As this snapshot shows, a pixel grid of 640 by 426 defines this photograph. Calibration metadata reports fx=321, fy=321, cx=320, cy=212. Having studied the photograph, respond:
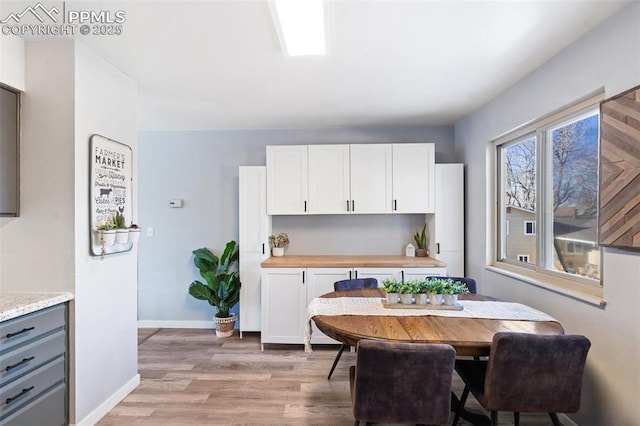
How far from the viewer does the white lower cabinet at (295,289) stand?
135 inches

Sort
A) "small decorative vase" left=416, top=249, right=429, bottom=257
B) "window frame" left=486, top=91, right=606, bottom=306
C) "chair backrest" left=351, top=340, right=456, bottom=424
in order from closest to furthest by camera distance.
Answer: "chair backrest" left=351, top=340, right=456, bottom=424, "window frame" left=486, top=91, right=606, bottom=306, "small decorative vase" left=416, top=249, right=429, bottom=257

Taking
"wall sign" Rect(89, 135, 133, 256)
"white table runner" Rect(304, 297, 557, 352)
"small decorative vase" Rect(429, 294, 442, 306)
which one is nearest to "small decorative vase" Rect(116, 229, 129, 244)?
"wall sign" Rect(89, 135, 133, 256)

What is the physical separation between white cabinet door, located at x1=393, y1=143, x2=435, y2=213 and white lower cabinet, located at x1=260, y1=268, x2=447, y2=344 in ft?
2.55

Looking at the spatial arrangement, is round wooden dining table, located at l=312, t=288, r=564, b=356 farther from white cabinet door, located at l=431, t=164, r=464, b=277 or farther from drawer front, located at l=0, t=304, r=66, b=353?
white cabinet door, located at l=431, t=164, r=464, b=277

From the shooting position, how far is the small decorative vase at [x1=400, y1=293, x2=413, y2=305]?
2.28 m

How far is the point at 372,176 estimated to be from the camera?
3.69 m

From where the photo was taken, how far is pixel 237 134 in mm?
4105

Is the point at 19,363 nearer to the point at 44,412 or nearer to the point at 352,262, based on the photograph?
the point at 44,412

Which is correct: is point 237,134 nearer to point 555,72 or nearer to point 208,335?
point 208,335

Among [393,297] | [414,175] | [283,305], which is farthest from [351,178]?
[393,297]

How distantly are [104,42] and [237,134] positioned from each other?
2081 mm

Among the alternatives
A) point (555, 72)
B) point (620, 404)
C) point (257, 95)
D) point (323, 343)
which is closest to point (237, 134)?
point (257, 95)

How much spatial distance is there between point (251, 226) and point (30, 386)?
7.40 ft

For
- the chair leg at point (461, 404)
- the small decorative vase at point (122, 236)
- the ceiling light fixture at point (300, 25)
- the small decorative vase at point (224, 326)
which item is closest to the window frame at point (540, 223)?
the chair leg at point (461, 404)
